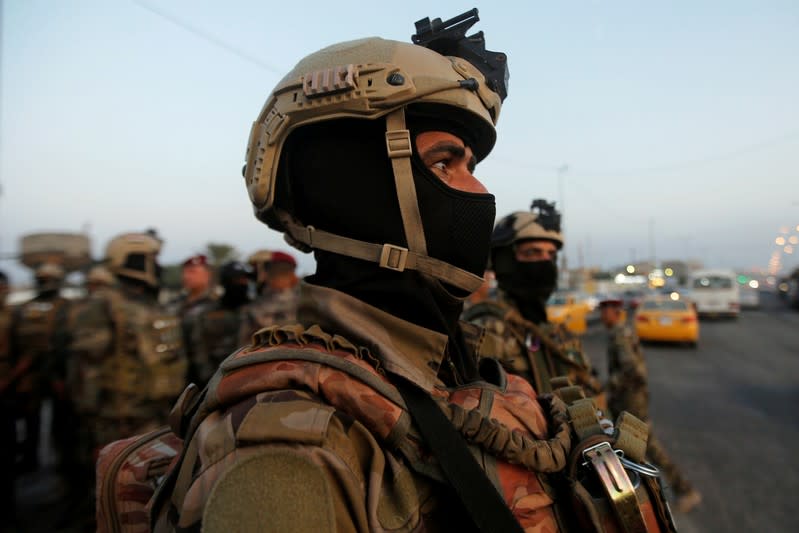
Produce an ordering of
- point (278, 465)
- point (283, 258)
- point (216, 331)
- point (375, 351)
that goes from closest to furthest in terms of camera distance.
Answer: point (278, 465), point (375, 351), point (283, 258), point (216, 331)

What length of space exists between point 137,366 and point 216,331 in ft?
5.44

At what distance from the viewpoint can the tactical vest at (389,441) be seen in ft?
3.42

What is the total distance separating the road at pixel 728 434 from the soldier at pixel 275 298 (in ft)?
8.74

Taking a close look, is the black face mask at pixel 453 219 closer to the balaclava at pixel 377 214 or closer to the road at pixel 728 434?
the balaclava at pixel 377 214

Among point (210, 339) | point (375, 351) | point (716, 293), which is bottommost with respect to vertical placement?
point (716, 293)

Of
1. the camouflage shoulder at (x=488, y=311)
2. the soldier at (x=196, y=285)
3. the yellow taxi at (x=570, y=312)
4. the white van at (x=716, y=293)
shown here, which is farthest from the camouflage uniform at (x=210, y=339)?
→ the white van at (x=716, y=293)

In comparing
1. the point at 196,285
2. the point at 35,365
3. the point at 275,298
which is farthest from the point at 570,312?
the point at 35,365

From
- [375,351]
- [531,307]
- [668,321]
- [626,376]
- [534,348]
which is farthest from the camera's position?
[668,321]

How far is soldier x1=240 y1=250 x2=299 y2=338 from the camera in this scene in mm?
5488

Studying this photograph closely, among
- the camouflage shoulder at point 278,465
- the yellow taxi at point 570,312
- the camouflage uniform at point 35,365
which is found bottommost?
the yellow taxi at point 570,312

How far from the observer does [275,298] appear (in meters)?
5.71

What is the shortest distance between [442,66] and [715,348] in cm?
1525

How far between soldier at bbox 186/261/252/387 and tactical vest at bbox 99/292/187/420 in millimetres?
1315

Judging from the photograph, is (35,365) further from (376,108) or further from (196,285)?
(376,108)
